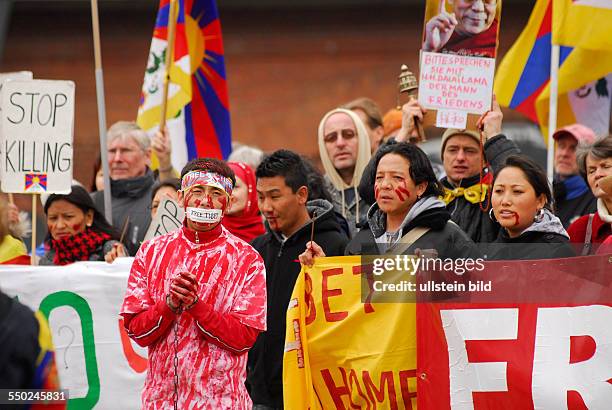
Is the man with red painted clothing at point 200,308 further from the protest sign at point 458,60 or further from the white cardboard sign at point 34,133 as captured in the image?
the white cardboard sign at point 34,133

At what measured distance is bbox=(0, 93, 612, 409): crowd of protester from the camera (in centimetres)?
592

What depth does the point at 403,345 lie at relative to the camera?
250 inches

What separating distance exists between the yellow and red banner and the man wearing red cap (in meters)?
2.46

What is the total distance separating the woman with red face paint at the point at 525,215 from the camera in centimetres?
653

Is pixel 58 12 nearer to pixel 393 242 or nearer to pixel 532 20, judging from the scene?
pixel 532 20

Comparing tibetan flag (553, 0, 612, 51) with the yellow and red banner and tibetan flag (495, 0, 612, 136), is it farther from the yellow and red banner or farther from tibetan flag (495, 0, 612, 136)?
the yellow and red banner

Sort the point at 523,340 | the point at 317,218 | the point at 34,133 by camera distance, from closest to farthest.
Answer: the point at 523,340
the point at 317,218
the point at 34,133

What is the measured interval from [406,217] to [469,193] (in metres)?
1.11

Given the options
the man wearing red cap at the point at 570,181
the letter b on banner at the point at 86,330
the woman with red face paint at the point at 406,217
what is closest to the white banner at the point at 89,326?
the letter b on banner at the point at 86,330

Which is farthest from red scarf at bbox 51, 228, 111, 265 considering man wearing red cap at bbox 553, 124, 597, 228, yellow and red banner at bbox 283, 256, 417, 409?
man wearing red cap at bbox 553, 124, 597, 228

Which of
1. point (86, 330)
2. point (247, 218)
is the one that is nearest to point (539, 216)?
point (247, 218)

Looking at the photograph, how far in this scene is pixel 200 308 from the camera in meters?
5.69

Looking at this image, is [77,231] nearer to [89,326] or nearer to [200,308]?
[89,326]

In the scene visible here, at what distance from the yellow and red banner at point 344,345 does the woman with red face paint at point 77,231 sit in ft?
5.18
